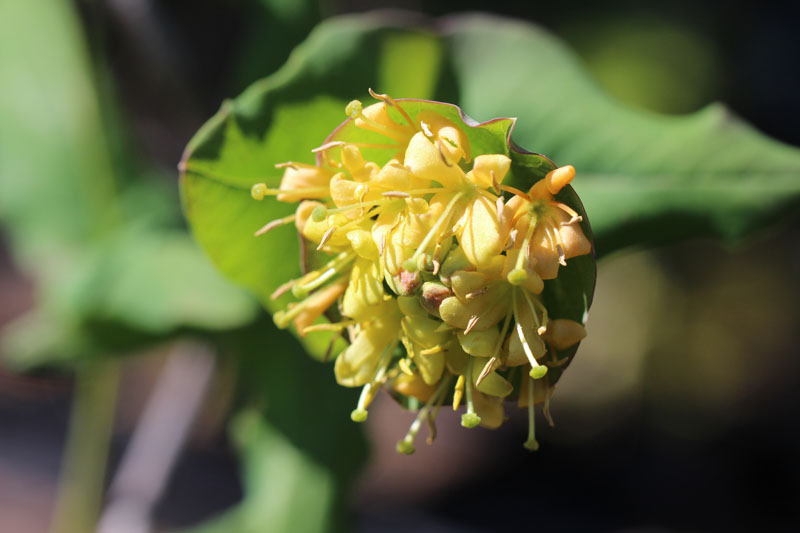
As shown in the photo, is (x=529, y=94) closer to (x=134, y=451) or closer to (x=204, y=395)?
(x=204, y=395)

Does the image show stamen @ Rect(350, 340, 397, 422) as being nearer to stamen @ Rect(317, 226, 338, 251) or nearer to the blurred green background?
stamen @ Rect(317, 226, 338, 251)

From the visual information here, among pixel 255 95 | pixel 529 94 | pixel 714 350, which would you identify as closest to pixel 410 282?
pixel 255 95

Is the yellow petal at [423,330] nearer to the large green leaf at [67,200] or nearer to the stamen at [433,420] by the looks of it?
the stamen at [433,420]

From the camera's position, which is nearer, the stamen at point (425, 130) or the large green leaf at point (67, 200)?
the stamen at point (425, 130)

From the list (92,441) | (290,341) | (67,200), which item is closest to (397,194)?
(290,341)

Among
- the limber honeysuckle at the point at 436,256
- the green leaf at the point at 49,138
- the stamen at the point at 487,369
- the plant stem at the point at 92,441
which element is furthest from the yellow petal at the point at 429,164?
the plant stem at the point at 92,441

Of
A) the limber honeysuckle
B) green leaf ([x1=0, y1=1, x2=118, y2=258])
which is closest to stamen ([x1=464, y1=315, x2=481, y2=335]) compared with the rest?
the limber honeysuckle
